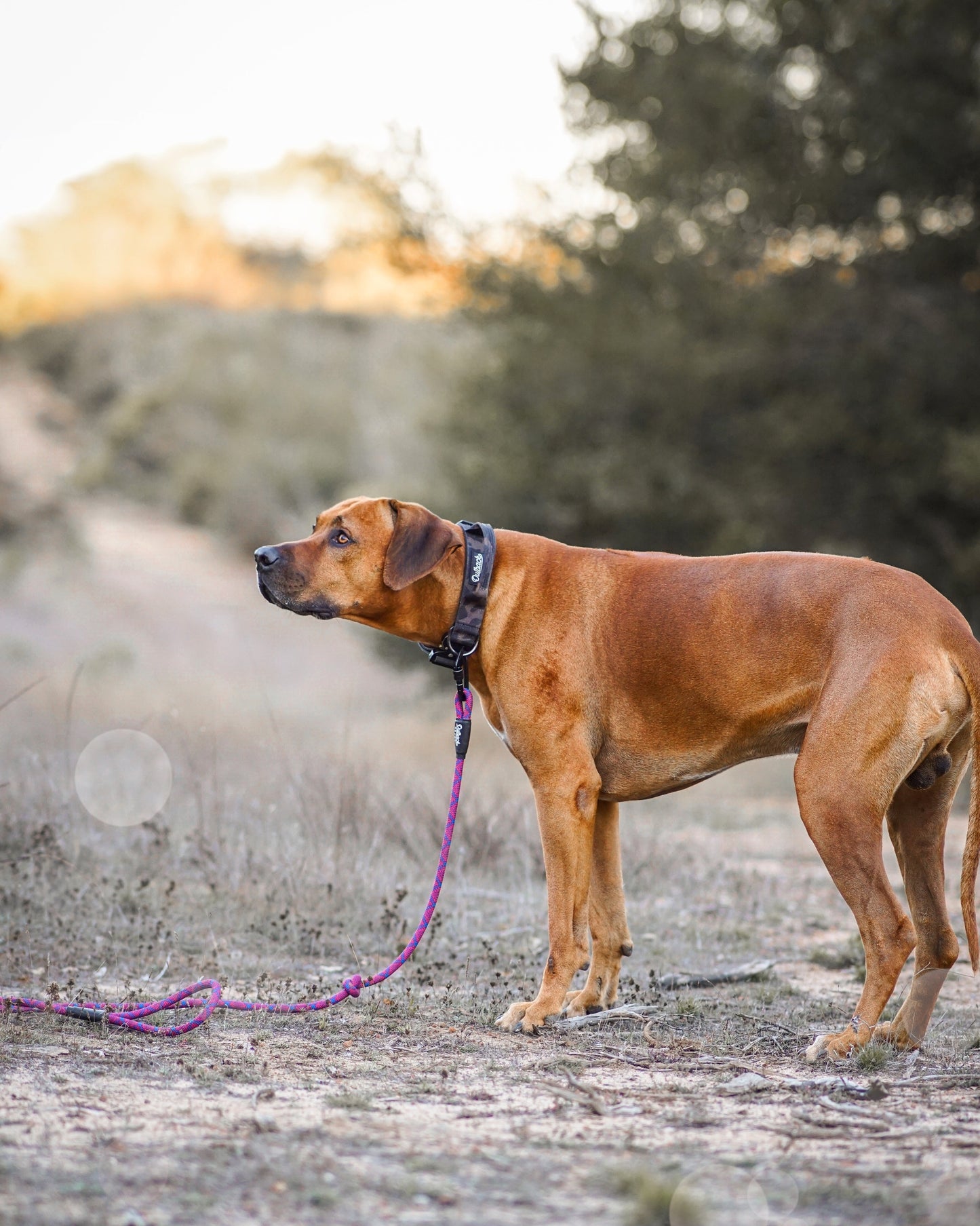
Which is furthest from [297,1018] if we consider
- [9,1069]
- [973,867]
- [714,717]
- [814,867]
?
[814,867]

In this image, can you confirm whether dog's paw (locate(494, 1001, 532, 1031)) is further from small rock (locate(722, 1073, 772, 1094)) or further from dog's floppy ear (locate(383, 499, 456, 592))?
dog's floppy ear (locate(383, 499, 456, 592))

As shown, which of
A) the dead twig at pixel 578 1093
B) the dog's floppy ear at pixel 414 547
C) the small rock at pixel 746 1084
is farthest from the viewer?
the dog's floppy ear at pixel 414 547

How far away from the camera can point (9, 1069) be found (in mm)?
3969

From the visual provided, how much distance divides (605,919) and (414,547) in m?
1.77

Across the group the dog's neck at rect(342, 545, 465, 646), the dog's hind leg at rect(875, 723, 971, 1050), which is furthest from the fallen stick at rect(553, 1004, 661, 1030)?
the dog's neck at rect(342, 545, 465, 646)

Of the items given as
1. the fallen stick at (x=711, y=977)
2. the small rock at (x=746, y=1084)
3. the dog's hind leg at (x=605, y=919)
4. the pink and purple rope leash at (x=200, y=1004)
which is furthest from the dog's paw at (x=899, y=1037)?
the pink and purple rope leash at (x=200, y=1004)

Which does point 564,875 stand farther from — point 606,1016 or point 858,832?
point 858,832

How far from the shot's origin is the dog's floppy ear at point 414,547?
4965mm

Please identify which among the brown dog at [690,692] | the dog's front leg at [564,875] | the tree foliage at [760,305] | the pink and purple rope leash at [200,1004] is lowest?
the pink and purple rope leash at [200,1004]

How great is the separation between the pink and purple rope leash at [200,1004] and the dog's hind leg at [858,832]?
1.48m

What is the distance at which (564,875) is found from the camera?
4.86 meters

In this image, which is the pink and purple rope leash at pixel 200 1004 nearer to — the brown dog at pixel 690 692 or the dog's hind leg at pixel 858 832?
the brown dog at pixel 690 692

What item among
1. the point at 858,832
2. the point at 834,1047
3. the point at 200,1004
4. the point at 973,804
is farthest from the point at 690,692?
the point at 200,1004

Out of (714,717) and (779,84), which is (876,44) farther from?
(714,717)
